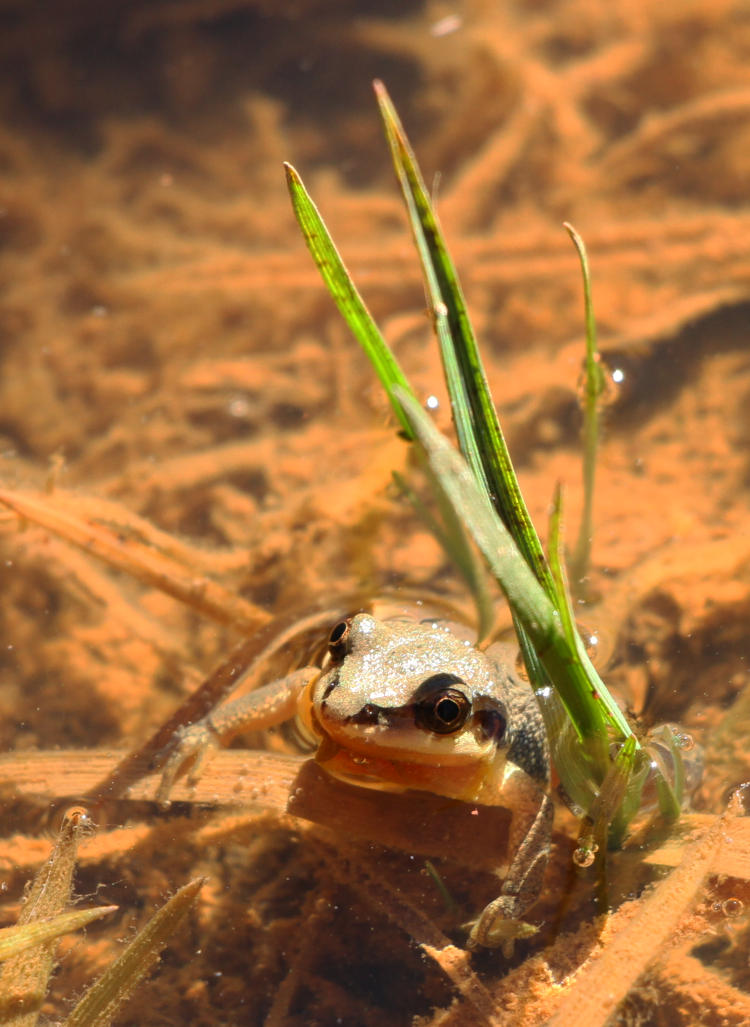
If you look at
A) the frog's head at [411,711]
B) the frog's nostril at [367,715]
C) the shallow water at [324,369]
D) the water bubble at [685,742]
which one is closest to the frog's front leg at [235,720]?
the frog's head at [411,711]

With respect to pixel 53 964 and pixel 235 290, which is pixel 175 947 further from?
pixel 235 290

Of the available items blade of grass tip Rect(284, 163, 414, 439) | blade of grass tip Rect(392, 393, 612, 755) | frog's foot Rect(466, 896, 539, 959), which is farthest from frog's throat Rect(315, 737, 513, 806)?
blade of grass tip Rect(284, 163, 414, 439)

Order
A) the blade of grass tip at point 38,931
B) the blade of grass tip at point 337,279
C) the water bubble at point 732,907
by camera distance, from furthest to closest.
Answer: the water bubble at point 732,907 → the blade of grass tip at point 337,279 → the blade of grass tip at point 38,931

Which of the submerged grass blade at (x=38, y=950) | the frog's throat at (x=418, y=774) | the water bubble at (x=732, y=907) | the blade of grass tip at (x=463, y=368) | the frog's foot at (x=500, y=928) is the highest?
the blade of grass tip at (x=463, y=368)

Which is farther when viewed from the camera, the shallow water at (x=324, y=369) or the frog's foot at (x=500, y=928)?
the shallow water at (x=324, y=369)

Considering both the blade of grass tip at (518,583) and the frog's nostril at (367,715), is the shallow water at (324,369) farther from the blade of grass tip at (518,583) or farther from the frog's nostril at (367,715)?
the blade of grass tip at (518,583)

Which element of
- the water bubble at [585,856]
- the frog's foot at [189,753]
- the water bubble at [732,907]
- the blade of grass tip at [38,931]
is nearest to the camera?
the blade of grass tip at [38,931]

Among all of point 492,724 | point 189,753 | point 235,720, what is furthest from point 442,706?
point 189,753
